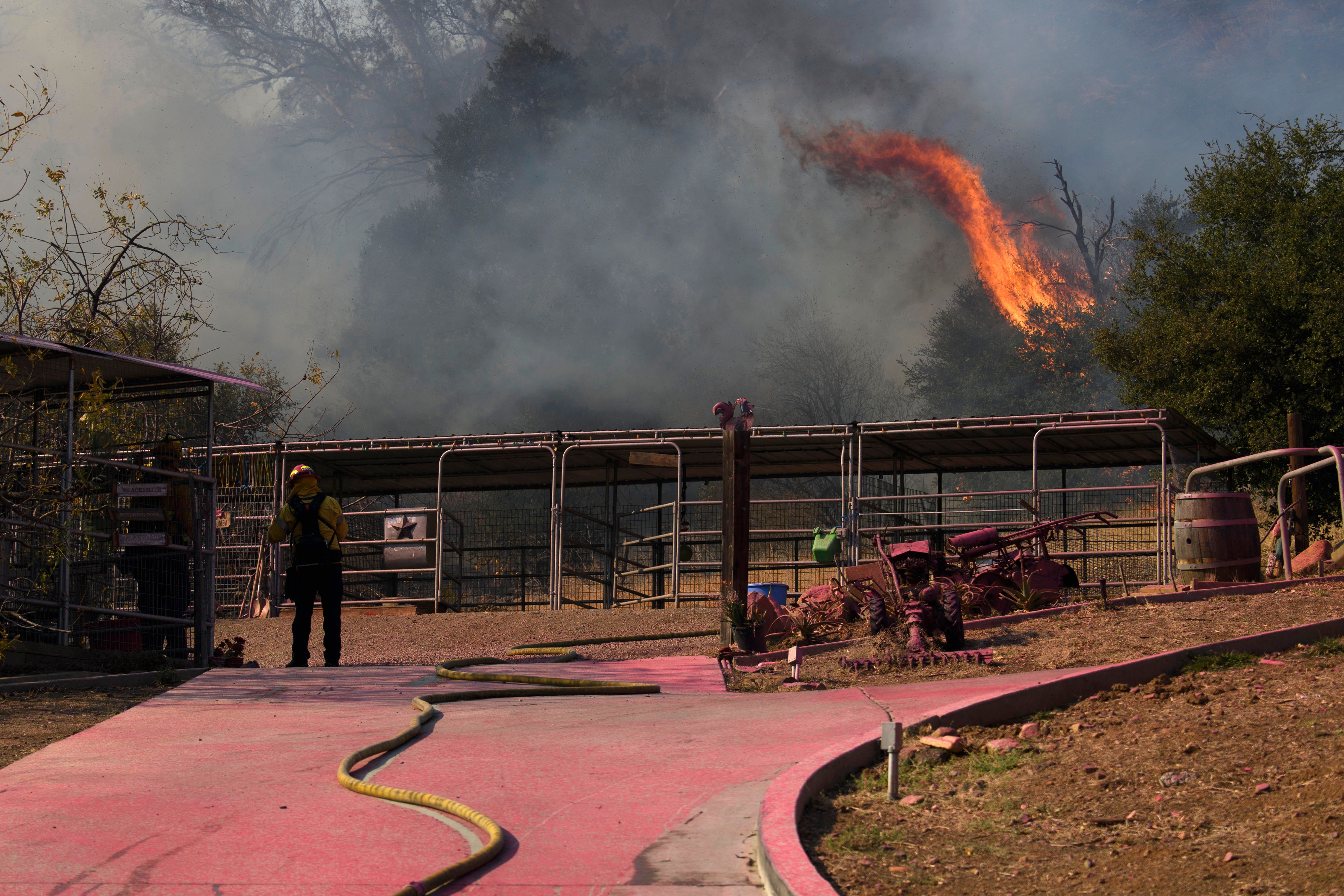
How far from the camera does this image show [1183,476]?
25.3 meters

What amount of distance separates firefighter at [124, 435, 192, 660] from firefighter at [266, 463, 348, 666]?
0.90 m

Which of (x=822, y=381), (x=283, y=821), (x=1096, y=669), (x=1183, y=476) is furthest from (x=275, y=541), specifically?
(x=822, y=381)

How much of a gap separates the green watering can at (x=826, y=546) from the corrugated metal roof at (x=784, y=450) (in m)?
2.03

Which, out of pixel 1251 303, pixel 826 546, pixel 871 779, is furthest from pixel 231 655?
pixel 1251 303

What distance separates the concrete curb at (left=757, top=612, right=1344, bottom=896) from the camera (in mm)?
3158

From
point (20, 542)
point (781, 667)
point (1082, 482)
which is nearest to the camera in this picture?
point (20, 542)

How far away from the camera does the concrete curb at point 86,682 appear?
696cm

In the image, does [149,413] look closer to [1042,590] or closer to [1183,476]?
[1042,590]

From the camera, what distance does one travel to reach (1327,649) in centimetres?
555

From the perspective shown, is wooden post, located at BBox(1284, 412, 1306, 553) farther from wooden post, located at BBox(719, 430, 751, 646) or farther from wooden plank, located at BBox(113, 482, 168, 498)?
wooden plank, located at BBox(113, 482, 168, 498)

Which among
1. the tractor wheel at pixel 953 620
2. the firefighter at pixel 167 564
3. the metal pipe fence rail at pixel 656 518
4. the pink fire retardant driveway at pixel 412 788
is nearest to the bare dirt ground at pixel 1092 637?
the tractor wheel at pixel 953 620

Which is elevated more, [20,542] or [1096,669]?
[20,542]

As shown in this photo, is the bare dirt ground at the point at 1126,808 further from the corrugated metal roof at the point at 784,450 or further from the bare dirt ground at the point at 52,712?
the corrugated metal roof at the point at 784,450

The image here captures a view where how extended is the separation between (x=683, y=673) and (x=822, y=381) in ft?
205
